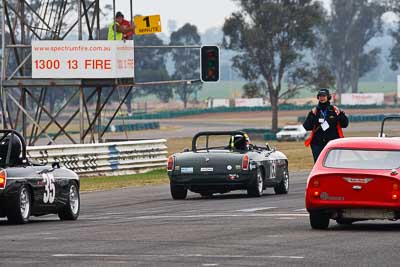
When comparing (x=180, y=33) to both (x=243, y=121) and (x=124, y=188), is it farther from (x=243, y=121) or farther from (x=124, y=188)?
(x=124, y=188)

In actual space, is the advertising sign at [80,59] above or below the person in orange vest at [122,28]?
below

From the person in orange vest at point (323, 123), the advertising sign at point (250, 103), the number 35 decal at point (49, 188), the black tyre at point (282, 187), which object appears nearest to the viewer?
the number 35 decal at point (49, 188)

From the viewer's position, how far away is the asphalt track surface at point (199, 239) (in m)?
11.4

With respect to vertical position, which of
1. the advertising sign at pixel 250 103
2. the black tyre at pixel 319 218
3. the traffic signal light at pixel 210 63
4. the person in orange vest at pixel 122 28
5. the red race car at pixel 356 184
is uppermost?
the person in orange vest at pixel 122 28

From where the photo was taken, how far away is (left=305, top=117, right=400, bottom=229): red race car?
14.5m

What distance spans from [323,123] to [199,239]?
7.80 metres

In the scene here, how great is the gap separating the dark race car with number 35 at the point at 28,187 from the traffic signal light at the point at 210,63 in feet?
59.7

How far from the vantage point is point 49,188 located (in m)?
17.5

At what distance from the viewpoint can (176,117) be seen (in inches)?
4653

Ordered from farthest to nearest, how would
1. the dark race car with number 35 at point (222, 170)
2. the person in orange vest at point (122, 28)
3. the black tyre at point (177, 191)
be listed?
the person in orange vest at point (122, 28) < the black tyre at point (177, 191) < the dark race car with number 35 at point (222, 170)

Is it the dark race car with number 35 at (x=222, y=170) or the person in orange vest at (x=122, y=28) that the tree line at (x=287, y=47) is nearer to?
the person in orange vest at (x=122, y=28)

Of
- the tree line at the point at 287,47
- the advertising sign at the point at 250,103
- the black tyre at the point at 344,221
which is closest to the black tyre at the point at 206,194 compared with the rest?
the black tyre at the point at 344,221

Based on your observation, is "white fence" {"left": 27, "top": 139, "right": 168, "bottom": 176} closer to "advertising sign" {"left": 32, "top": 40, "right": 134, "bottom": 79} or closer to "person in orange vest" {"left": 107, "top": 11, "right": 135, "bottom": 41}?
"advertising sign" {"left": 32, "top": 40, "right": 134, "bottom": 79}

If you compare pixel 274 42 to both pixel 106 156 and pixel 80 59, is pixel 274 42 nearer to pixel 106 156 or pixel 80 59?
pixel 80 59
